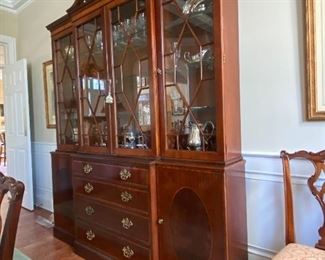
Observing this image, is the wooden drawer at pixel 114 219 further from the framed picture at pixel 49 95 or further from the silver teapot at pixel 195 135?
the framed picture at pixel 49 95

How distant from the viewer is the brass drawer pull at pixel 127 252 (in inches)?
73.9

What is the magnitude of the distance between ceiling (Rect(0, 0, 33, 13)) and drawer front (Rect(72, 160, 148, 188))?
276 cm

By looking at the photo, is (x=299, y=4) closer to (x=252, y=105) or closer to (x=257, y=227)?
(x=252, y=105)

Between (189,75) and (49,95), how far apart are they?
238cm

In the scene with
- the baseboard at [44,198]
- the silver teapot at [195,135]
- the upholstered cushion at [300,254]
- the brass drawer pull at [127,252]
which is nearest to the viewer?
the upholstered cushion at [300,254]

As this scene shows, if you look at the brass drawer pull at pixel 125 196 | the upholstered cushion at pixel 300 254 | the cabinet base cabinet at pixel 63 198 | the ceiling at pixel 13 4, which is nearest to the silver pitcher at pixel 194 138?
the brass drawer pull at pixel 125 196

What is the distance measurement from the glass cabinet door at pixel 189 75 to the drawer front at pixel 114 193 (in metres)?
0.41

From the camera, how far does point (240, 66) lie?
1678mm

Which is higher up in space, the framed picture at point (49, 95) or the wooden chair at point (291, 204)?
the framed picture at point (49, 95)

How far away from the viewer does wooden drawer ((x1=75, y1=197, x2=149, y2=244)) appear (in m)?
1.79

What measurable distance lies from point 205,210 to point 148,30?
1.18m

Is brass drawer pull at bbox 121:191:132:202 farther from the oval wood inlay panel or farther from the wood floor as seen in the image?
the wood floor

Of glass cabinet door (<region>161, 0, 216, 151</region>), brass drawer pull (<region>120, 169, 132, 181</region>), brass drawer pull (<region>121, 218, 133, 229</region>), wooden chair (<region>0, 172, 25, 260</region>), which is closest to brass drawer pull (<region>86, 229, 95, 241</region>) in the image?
brass drawer pull (<region>121, 218, 133, 229</region>)

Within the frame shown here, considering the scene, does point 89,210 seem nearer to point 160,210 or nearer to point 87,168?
point 87,168
